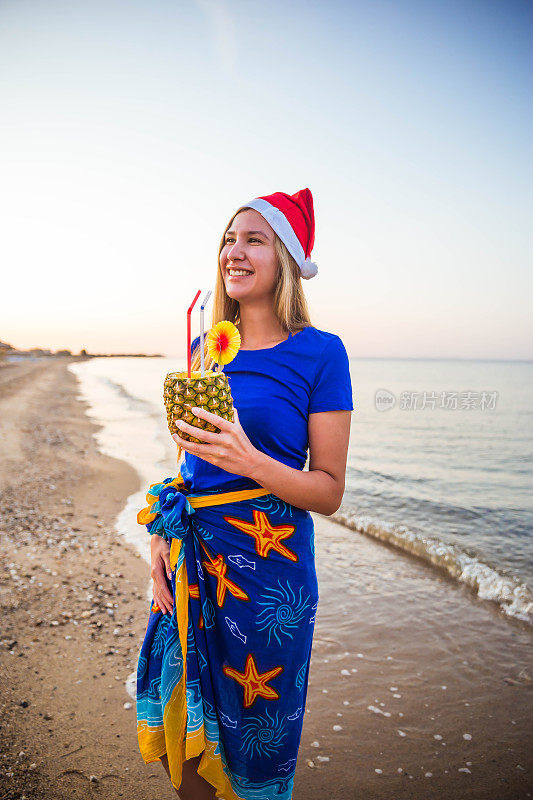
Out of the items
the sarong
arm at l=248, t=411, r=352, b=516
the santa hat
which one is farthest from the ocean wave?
the santa hat

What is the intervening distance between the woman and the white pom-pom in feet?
1.10

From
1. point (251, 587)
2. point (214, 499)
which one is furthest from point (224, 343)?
point (251, 587)

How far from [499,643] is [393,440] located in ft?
42.3

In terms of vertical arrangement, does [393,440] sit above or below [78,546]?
below

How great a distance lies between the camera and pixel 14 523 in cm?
614

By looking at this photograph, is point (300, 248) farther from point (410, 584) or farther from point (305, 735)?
point (410, 584)

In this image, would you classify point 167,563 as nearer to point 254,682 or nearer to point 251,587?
point 251,587

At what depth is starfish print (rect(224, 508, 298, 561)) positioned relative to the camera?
5.98 feet

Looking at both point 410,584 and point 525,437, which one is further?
point 525,437

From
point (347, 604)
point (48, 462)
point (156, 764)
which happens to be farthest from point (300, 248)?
point (48, 462)

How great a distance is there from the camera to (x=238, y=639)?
1.84m

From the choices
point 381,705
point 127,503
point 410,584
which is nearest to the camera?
point 381,705

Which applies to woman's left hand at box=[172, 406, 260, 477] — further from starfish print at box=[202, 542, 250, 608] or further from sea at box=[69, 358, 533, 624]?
sea at box=[69, 358, 533, 624]

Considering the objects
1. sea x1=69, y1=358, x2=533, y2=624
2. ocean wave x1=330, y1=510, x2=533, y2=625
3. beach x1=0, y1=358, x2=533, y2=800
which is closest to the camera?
beach x1=0, y1=358, x2=533, y2=800
